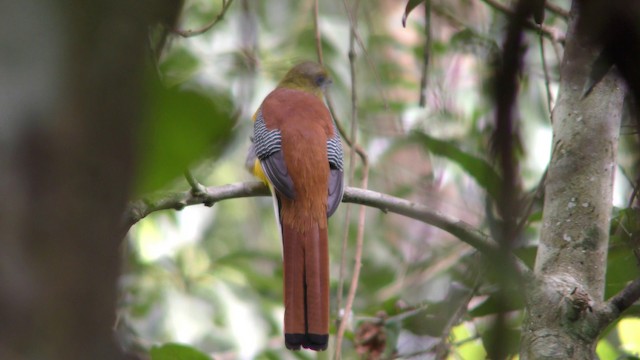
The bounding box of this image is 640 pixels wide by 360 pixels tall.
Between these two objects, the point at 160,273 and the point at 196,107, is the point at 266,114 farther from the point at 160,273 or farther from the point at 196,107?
the point at 196,107

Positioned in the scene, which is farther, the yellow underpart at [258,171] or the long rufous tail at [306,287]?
the yellow underpart at [258,171]

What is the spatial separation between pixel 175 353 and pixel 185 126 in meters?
1.93

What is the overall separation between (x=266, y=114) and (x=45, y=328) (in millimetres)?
3179

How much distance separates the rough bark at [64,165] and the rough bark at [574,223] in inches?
54.4

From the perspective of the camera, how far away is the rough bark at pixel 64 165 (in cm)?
44

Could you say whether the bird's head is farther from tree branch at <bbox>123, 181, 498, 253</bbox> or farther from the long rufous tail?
tree branch at <bbox>123, 181, 498, 253</bbox>

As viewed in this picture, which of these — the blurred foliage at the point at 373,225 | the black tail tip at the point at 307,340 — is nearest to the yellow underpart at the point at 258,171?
the blurred foliage at the point at 373,225

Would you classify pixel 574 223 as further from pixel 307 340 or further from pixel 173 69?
pixel 173 69

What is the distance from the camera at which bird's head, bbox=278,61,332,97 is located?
4.24 metres

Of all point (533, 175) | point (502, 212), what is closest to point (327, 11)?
point (533, 175)

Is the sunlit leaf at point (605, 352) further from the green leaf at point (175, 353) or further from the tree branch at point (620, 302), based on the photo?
the green leaf at point (175, 353)

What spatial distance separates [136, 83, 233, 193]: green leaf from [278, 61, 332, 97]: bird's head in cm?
363

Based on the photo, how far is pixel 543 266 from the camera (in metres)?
1.90

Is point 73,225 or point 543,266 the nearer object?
point 73,225
